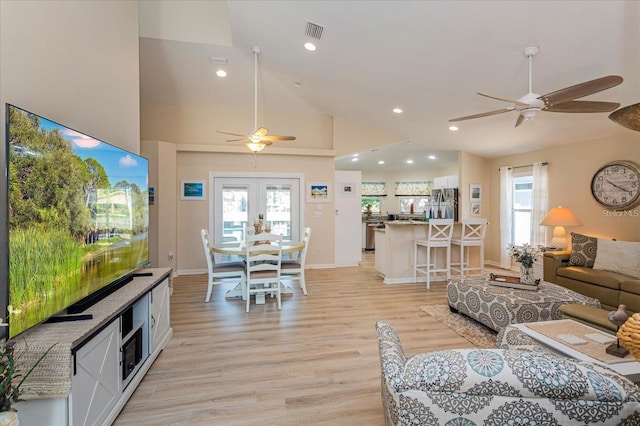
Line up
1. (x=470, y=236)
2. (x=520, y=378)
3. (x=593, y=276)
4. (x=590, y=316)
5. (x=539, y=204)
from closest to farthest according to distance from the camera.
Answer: (x=520, y=378) < (x=590, y=316) < (x=593, y=276) < (x=470, y=236) < (x=539, y=204)

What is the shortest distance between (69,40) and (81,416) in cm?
242

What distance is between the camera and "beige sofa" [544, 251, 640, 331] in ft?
8.59

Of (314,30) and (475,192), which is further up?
(314,30)

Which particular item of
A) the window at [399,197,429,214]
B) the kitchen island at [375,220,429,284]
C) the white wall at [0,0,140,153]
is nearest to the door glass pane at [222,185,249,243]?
the kitchen island at [375,220,429,284]

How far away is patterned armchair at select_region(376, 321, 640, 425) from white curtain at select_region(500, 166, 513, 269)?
585 cm

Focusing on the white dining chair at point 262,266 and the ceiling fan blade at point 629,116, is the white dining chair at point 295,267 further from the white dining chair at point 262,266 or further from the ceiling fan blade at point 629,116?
the ceiling fan blade at point 629,116

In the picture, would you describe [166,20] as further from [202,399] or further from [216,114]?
[202,399]

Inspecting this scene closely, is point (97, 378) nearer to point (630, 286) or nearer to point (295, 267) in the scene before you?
point (295, 267)

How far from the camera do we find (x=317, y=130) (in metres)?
6.60

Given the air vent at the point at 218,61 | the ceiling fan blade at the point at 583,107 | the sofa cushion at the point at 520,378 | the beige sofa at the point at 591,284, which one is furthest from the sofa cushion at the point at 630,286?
the air vent at the point at 218,61

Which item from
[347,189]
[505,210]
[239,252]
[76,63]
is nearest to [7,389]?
[76,63]

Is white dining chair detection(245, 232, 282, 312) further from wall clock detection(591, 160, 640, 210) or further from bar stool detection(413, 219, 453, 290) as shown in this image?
wall clock detection(591, 160, 640, 210)

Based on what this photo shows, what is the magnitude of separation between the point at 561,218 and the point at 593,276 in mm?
1261

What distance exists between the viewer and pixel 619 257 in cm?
383
